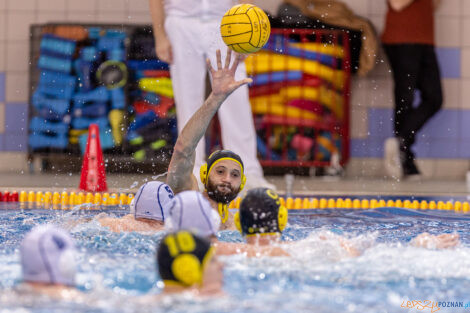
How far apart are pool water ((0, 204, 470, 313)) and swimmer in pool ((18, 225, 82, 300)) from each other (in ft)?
0.14

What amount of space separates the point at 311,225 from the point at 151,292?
223 centimetres

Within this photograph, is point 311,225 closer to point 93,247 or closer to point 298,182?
point 93,247

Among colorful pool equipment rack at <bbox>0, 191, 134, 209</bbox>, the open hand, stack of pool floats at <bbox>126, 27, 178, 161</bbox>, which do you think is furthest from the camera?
stack of pool floats at <bbox>126, 27, 178, 161</bbox>

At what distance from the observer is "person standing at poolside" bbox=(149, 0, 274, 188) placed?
20.2 feet

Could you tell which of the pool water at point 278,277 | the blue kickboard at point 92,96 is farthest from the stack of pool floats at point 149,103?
the pool water at point 278,277

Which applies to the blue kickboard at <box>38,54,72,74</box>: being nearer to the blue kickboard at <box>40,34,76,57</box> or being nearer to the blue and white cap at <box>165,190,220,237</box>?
the blue kickboard at <box>40,34,76,57</box>

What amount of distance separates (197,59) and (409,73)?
253 cm

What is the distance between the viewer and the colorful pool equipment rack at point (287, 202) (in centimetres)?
577

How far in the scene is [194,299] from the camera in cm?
247

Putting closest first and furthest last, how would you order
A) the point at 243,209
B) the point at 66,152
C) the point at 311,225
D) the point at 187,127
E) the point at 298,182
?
1. the point at 243,209
2. the point at 187,127
3. the point at 311,225
4. the point at 298,182
5. the point at 66,152

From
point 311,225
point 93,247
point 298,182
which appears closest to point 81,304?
point 93,247

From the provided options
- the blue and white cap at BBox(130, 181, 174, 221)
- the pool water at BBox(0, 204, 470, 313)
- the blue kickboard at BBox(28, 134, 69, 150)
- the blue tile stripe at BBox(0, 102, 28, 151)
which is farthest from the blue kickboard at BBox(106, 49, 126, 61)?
the blue and white cap at BBox(130, 181, 174, 221)

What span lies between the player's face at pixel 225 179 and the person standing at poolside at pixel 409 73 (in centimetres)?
401

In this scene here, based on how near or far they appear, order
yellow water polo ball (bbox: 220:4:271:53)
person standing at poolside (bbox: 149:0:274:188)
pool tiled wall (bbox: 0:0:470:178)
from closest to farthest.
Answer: yellow water polo ball (bbox: 220:4:271:53)
person standing at poolside (bbox: 149:0:274:188)
pool tiled wall (bbox: 0:0:470:178)
